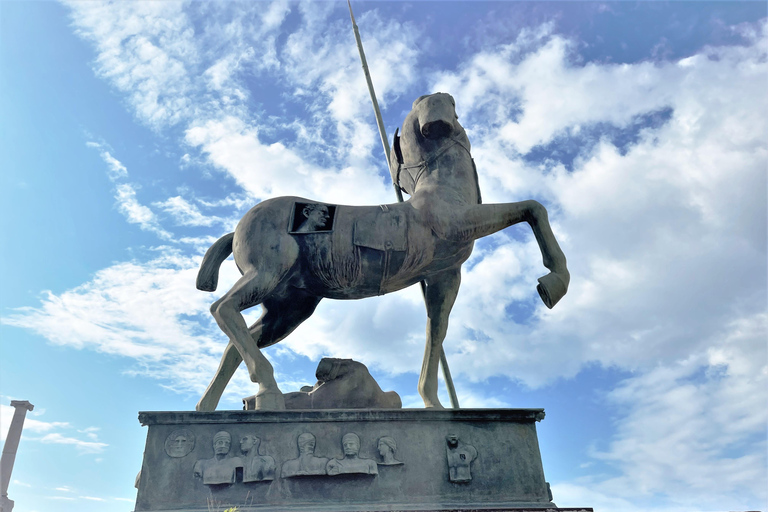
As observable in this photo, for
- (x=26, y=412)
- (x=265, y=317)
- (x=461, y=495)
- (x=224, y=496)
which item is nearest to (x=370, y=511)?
(x=461, y=495)

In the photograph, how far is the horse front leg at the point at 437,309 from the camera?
22.1ft

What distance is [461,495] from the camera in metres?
5.32

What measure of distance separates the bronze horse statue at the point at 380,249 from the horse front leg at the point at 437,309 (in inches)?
0.5

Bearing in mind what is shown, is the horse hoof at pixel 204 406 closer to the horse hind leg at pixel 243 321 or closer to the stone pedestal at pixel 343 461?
the horse hind leg at pixel 243 321

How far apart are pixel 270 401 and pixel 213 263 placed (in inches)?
77.0

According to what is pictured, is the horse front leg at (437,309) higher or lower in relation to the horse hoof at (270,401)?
higher

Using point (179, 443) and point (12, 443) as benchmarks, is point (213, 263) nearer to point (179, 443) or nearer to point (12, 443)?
point (179, 443)

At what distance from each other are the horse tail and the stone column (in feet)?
40.9

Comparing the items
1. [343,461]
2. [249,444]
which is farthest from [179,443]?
[343,461]

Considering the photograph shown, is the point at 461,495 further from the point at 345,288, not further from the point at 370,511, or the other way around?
the point at 345,288

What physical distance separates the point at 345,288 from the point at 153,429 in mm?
2344

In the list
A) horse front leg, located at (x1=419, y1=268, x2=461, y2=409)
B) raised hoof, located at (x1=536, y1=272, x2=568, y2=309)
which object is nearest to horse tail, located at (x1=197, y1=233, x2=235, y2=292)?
horse front leg, located at (x1=419, y1=268, x2=461, y2=409)

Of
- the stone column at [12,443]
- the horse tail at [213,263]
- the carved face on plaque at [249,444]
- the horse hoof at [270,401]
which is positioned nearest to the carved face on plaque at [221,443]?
the carved face on plaque at [249,444]

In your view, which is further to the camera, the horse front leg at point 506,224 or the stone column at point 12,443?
the stone column at point 12,443
